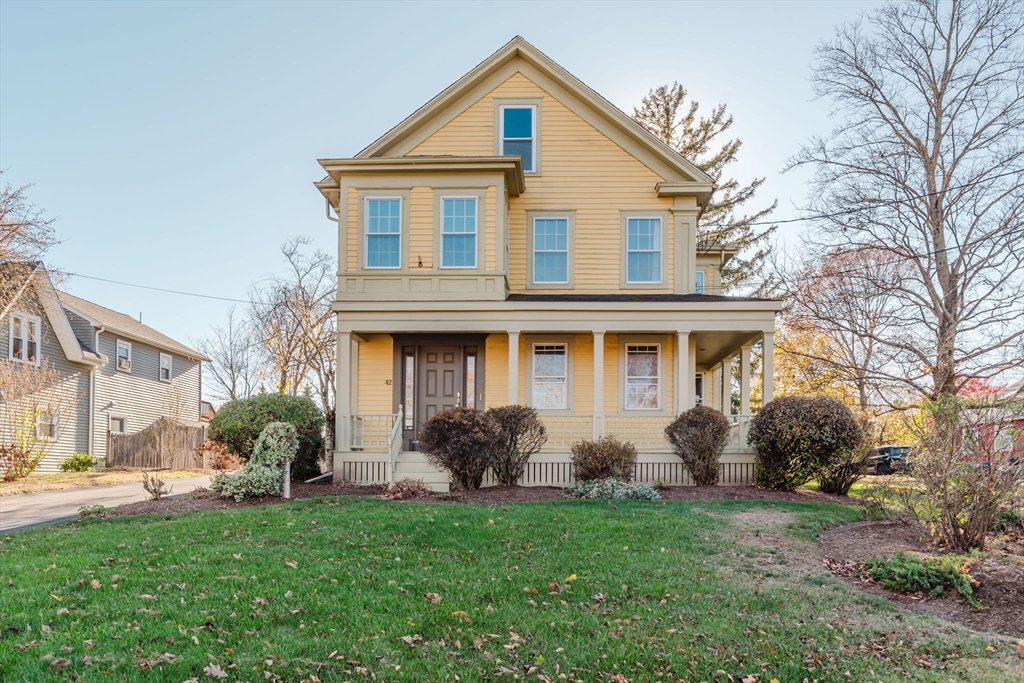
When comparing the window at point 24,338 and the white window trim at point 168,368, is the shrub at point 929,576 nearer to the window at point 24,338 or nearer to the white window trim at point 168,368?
the window at point 24,338

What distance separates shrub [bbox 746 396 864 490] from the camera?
41.1 ft

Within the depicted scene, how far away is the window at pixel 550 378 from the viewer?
1552 centimetres

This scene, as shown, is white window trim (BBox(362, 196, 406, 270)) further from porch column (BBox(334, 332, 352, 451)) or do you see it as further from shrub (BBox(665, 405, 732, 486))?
shrub (BBox(665, 405, 732, 486))

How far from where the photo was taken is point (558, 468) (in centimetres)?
1402

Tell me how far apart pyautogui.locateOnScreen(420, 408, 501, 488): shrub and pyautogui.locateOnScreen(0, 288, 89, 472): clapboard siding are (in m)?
14.6

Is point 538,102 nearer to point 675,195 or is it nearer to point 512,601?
point 675,195

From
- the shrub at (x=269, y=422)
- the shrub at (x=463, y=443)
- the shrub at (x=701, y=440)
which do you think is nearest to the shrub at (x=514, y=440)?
the shrub at (x=463, y=443)

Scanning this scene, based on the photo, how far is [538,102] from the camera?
53.6 ft

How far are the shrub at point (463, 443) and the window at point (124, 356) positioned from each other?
20160mm

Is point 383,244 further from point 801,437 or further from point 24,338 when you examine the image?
point 24,338

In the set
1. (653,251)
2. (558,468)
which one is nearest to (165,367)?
(558,468)

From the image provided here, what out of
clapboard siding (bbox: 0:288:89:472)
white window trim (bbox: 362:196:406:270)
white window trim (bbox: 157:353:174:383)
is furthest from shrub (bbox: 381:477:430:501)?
white window trim (bbox: 157:353:174:383)

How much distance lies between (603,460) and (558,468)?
4.46ft

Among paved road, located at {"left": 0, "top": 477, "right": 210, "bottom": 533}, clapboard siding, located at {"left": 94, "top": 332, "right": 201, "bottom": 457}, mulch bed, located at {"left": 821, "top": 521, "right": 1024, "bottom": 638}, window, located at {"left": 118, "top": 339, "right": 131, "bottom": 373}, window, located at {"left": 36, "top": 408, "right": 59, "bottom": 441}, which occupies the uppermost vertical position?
window, located at {"left": 118, "top": 339, "right": 131, "bottom": 373}
